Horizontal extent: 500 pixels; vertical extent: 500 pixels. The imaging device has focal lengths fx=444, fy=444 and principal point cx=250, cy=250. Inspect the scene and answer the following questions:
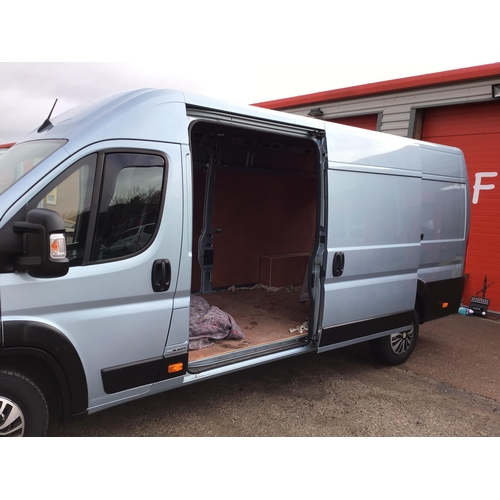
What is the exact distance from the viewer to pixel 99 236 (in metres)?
2.73

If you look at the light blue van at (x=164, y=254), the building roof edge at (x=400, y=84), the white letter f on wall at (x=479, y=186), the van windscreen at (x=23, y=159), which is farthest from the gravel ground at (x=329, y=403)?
the building roof edge at (x=400, y=84)

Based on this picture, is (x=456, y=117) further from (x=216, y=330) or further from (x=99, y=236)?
(x=99, y=236)

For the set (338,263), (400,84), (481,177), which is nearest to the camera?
(338,263)

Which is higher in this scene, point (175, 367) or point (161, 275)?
point (161, 275)

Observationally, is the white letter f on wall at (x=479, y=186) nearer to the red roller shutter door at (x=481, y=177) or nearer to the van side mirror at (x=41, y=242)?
the red roller shutter door at (x=481, y=177)

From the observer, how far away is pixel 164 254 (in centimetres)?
297

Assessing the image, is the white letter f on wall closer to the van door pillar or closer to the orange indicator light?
the van door pillar

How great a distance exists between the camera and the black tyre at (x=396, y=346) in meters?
4.86

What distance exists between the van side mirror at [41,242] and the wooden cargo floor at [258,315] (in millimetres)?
1492

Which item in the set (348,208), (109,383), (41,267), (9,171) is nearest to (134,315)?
(109,383)

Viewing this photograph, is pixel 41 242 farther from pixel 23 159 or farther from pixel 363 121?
pixel 363 121

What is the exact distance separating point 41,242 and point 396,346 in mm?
3970

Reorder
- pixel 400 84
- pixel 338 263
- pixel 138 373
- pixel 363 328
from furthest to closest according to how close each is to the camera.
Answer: pixel 400 84, pixel 363 328, pixel 338 263, pixel 138 373

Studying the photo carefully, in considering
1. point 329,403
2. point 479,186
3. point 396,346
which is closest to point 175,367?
point 329,403
